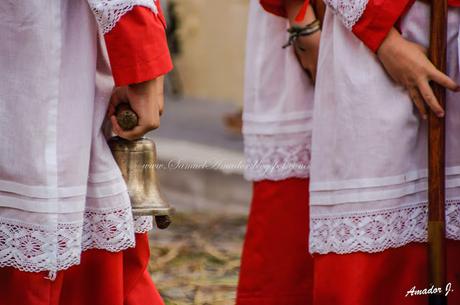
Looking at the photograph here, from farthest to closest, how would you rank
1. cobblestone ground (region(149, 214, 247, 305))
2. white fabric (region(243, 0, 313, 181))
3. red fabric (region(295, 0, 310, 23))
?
cobblestone ground (region(149, 214, 247, 305)) → white fabric (region(243, 0, 313, 181)) → red fabric (region(295, 0, 310, 23))

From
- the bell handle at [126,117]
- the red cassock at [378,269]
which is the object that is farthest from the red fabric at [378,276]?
the bell handle at [126,117]

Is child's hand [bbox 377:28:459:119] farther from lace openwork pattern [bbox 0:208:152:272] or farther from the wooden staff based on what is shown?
lace openwork pattern [bbox 0:208:152:272]

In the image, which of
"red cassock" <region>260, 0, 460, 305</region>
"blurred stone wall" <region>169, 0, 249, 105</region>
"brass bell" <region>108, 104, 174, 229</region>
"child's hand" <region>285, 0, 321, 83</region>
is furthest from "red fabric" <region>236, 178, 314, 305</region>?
"blurred stone wall" <region>169, 0, 249, 105</region>

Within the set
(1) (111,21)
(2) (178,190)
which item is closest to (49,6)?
(1) (111,21)

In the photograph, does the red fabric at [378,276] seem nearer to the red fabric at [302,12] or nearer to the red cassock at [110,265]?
the red cassock at [110,265]

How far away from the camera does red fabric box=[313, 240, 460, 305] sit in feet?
9.23

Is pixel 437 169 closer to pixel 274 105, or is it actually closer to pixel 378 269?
pixel 378 269

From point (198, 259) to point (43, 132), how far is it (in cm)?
286

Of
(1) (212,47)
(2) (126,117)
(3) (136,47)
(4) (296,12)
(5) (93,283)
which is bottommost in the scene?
(5) (93,283)

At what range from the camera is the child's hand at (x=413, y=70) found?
274cm

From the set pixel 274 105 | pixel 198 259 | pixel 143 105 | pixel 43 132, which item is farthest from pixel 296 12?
pixel 198 259

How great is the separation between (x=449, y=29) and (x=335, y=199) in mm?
503

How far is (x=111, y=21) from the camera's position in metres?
2.58

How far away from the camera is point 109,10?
8.43ft
